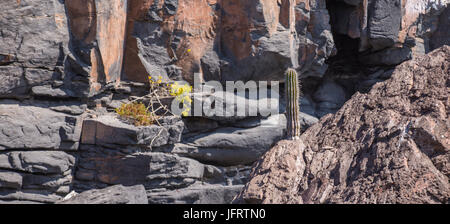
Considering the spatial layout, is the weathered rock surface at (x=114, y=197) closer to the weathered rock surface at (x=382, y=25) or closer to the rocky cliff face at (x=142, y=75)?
the rocky cliff face at (x=142, y=75)

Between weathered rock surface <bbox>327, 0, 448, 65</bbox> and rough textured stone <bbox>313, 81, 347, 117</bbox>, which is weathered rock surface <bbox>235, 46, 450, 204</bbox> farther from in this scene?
Answer: weathered rock surface <bbox>327, 0, 448, 65</bbox>

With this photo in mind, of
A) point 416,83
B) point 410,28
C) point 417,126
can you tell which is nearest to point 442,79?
point 416,83

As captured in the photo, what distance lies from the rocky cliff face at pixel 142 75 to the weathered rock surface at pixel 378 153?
2783mm

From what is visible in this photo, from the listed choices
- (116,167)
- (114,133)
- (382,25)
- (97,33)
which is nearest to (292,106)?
(114,133)

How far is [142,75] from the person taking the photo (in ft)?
18.7

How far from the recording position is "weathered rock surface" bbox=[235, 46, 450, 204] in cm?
198

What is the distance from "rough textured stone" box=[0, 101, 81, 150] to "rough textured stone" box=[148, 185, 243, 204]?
115 cm

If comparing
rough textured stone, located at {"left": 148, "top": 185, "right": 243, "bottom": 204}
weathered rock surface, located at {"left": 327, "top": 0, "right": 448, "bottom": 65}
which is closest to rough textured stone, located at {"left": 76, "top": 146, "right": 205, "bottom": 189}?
rough textured stone, located at {"left": 148, "top": 185, "right": 243, "bottom": 204}

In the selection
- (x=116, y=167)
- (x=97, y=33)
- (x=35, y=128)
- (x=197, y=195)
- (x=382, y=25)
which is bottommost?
(x=197, y=195)

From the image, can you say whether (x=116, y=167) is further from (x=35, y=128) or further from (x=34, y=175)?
(x=35, y=128)

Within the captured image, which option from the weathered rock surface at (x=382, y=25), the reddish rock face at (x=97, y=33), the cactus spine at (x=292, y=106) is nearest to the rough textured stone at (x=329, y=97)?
the weathered rock surface at (x=382, y=25)

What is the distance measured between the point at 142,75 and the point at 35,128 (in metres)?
1.67

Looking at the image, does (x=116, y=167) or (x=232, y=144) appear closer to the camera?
(x=116, y=167)

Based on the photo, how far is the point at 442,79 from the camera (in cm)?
227
